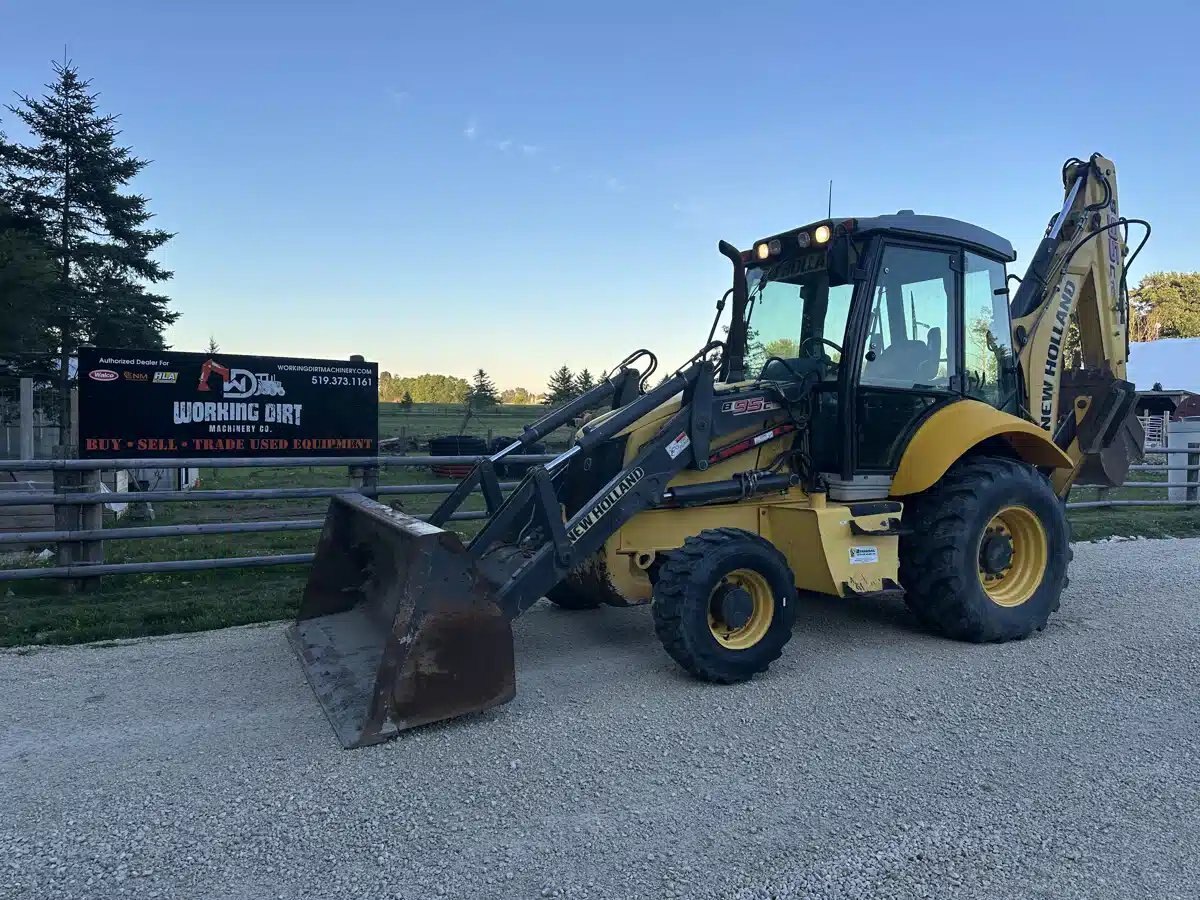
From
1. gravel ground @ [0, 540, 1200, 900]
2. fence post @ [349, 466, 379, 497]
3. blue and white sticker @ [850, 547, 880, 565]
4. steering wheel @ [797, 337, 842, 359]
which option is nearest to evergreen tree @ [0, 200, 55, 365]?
fence post @ [349, 466, 379, 497]

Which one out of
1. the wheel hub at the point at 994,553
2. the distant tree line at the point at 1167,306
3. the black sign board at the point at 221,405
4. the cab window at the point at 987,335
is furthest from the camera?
the distant tree line at the point at 1167,306

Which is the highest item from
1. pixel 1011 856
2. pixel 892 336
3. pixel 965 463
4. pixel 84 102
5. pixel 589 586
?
pixel 84 102

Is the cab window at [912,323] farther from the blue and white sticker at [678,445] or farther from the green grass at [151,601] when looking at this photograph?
the green grass at [151,601]

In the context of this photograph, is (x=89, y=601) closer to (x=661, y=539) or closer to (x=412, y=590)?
(x=412, y=590)

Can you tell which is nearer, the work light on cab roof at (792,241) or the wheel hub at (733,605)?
the wheel hub at (733,605)

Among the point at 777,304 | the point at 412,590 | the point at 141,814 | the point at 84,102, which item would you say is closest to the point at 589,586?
the point at 412,590

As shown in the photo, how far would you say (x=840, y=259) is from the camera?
5520 millimetres

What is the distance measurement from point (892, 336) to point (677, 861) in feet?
13.1

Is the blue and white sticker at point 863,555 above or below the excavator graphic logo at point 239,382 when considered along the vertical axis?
below

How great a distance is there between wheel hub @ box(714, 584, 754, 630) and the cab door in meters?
1.37

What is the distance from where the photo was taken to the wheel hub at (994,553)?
19.1 feet

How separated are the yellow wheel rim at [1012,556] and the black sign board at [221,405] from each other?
5698 mm

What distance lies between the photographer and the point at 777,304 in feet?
20.3

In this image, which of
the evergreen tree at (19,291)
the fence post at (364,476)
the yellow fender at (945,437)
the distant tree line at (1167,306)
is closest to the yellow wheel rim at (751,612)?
the yellow fender at (945,437)
